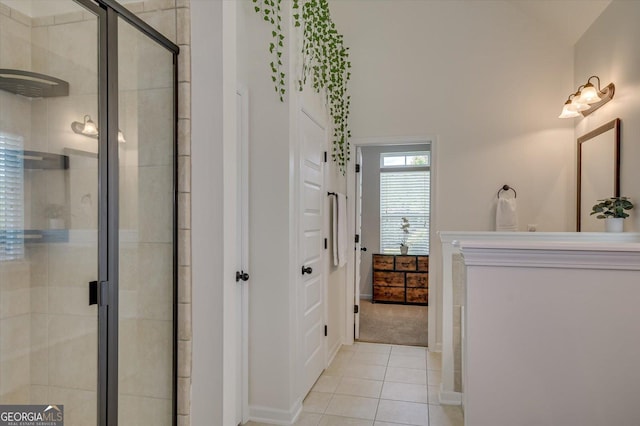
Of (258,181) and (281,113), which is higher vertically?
(281,113)

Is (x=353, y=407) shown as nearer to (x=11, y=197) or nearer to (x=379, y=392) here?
(x=379, y=392)

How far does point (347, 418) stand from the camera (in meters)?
2.43

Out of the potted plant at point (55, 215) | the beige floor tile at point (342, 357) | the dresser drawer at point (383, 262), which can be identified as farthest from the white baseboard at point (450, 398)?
the dresser drawer at point (383, 262)

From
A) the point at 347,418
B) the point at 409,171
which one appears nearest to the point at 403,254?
the point at 409,171

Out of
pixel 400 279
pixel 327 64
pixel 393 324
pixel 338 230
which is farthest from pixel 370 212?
pixel 327 64

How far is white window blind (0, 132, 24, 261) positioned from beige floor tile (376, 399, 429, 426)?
220 centimetres

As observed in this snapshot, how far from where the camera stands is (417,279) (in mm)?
5473

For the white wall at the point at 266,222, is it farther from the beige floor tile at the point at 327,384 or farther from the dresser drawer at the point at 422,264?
the dresser drawer at the point at 422,264

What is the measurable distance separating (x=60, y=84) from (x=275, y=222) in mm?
1313

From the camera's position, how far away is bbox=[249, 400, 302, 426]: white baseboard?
234cm

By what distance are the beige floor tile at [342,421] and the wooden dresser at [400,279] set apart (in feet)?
10.7

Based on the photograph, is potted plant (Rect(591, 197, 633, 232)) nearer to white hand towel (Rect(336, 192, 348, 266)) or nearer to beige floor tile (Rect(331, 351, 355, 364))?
white hand towel (Rect(336, 192, 348, 266))

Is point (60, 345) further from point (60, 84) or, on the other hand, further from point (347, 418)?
point (347, 418)

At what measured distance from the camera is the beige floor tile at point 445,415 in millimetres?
2383
